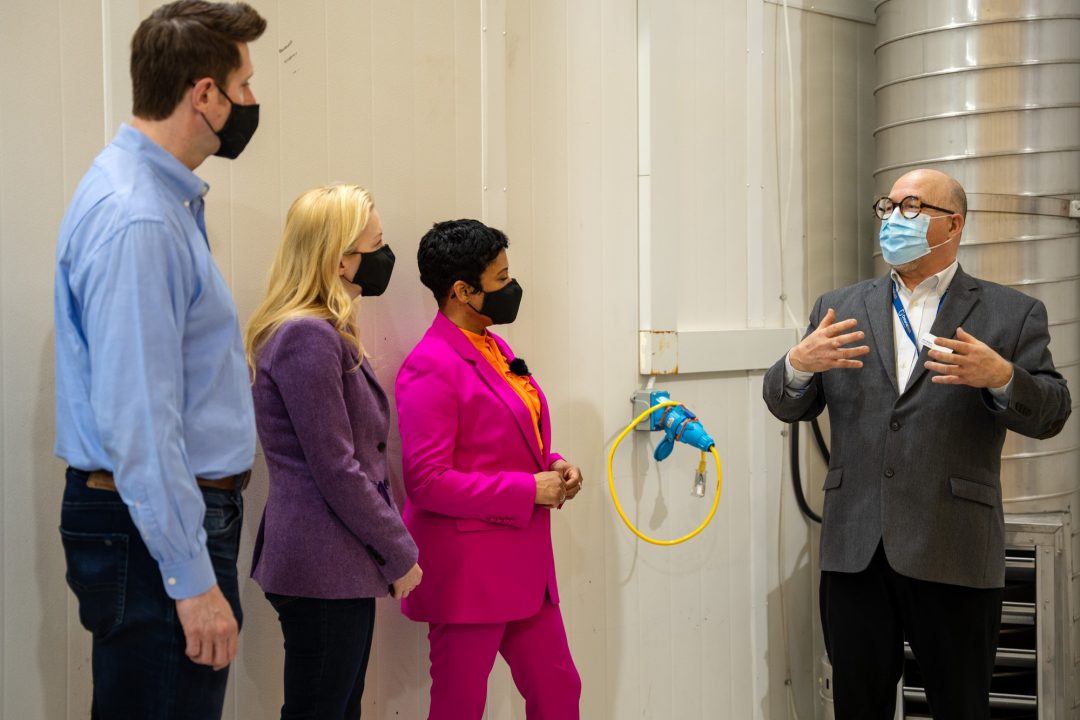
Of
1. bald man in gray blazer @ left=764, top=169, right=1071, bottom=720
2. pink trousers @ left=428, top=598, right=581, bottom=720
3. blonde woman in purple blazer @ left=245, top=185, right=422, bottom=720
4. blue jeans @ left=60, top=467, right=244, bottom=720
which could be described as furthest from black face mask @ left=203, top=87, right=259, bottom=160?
bald man in gray blazer @ left=764, top=169, right=1071, bottom=720

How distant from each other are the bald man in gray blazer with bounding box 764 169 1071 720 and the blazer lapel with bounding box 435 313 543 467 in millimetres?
622

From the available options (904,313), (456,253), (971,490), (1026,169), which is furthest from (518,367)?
(1026,169)

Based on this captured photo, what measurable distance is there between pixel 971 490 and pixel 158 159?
1814mm

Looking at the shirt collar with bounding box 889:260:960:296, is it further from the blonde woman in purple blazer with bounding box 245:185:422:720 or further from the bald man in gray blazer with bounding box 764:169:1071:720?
the blonde woman in purple blazer with bounding box 245:185:422:720

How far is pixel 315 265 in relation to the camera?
1965mm

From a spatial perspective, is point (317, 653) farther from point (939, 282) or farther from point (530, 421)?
point (939, 282)

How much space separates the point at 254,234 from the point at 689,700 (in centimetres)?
197

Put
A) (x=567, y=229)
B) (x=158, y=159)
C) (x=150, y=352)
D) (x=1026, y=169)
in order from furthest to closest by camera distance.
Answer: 1. (x=1026, y=169)
2. (x=567, y=229)
3. (x=158, y=159)
4. (x=150, y=352)

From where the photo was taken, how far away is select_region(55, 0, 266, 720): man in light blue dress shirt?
1285 mm

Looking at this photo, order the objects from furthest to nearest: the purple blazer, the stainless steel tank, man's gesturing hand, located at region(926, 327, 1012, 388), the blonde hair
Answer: the stainless steel tank
man's gesturing hand, located at region(926, 327, 1012, 388)
the blonde hair
the purple blazer

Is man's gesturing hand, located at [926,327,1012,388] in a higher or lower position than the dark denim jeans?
higher

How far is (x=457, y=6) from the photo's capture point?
2.47 m

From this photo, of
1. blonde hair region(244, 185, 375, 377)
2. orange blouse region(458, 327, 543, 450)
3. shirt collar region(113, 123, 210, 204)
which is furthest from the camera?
orange blouse region(458, 327, 543, 450)

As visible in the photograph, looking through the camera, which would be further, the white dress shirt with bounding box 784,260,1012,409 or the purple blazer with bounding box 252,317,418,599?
the white dress shirt with bounding box 784,260,1012,409
